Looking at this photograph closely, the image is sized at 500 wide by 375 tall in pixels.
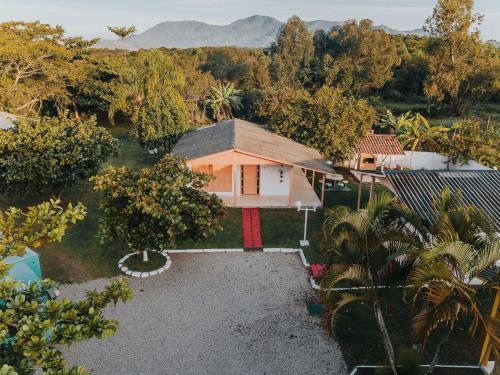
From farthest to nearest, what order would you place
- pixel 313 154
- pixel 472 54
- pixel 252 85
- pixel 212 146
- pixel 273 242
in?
pixel 252 85 < pixel 472 54 < pixel 313 154 < pixel 212 146 < pixel 273 242

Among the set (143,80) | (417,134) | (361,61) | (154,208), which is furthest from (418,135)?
(143,80)

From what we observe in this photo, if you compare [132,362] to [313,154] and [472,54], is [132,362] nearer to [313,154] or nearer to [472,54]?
[313,154]

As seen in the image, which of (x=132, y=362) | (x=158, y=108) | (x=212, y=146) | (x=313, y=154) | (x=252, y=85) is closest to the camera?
(x=132, y=362)

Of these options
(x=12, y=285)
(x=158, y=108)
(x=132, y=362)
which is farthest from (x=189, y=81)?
(x=12, y=285)

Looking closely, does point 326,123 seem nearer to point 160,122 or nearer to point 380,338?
point 160,122

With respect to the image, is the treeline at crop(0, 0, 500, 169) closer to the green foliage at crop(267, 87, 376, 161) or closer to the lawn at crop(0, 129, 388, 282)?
the green foliage at crop(267, 87, 376, 161)
